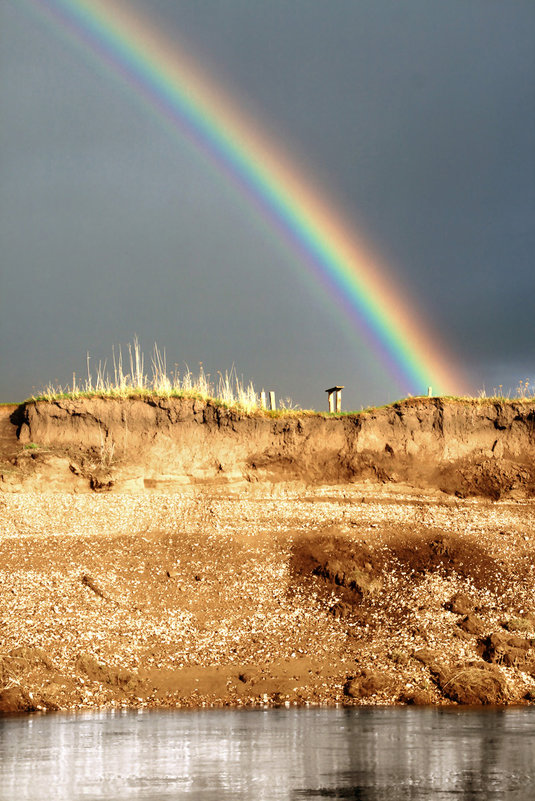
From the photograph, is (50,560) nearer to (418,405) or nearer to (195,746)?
(195,746)

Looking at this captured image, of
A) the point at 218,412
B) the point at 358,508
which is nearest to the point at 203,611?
the point at 358,508

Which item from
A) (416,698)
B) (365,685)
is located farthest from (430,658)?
(365,685)

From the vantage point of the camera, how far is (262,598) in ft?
80.5

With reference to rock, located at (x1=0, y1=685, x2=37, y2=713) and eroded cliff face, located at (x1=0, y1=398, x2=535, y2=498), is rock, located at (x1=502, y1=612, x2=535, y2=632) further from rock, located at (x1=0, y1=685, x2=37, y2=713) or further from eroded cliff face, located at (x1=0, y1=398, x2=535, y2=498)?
rock, located at (x1=0, y1=685, x2=37, y2=713)

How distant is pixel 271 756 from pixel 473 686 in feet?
28.3

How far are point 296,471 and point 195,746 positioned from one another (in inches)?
777

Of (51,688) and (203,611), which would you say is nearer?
(51,688)

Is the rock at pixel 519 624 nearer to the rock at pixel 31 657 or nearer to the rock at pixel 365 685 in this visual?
the rock at pixel 365 685

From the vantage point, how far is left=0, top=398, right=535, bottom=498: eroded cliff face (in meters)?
32.0

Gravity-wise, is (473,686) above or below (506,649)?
below

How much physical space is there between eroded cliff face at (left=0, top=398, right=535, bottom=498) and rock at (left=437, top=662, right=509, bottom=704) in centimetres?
1330

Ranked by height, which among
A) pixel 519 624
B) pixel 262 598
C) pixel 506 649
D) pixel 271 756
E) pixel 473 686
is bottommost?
pixel 473 686

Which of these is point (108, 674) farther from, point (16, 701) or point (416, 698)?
point (416, 698)

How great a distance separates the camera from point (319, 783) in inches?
411
